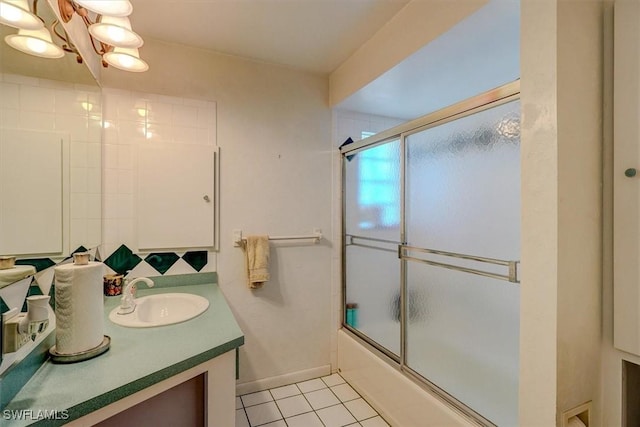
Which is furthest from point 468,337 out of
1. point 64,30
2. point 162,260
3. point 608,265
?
point 64,30

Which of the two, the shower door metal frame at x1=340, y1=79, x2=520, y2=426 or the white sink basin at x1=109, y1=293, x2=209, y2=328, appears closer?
the shower door metal frame at x1=340, y1=79, x2=520, y2=426

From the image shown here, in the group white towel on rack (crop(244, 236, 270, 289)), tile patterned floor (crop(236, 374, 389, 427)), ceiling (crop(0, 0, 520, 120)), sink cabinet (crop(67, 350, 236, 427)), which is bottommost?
tile patterned floor (crop(236, 374, 389, 427))

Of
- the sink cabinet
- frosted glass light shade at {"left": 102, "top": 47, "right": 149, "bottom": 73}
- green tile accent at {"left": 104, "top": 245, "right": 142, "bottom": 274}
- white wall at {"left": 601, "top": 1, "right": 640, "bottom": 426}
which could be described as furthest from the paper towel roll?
white wall at {"left": 601, "top": 1, "right": 640, "bottom": 426}

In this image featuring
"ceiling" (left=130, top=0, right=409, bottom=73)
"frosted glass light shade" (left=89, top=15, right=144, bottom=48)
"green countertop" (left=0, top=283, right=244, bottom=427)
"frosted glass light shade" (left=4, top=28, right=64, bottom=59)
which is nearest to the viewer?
"green countertop" (left=0, top=283, right=244, bottom=427)

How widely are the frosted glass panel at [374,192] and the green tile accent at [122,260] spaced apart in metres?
1.50

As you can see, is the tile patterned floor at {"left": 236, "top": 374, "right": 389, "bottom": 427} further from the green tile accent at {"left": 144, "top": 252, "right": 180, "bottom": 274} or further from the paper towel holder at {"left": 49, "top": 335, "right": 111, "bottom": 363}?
the paper towel holder at {"left": 49, "top": 335, "right": 111, "bottom": 363}

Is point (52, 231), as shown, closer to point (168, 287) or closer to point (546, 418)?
point (168, 287)

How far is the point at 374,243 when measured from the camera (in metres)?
2.19

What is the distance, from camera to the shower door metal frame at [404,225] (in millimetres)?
1259

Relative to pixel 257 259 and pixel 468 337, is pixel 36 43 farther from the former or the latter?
pixel 468 337

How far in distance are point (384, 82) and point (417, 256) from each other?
3.60 ft

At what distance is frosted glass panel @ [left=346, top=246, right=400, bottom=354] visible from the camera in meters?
1.97

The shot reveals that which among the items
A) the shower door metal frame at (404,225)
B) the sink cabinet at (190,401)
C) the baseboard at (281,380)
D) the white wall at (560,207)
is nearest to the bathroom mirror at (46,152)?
the sink cabinet at (190,401)

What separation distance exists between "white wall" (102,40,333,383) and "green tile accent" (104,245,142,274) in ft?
1.64
